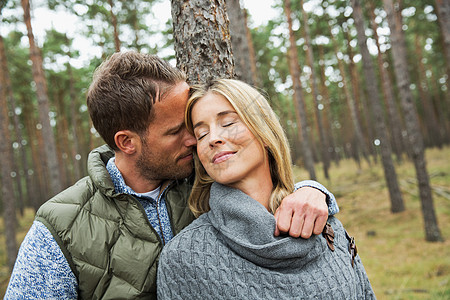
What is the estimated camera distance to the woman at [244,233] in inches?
56.6

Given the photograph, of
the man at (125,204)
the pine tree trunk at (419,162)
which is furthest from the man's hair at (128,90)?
the pine tree trunk at (419,162)

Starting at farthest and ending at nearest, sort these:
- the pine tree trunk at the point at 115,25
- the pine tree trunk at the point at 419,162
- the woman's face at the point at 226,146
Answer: the pine tree trunk at the point at 115,25 < the pine tree trunk at the point at 419,162 < the woman's face at the point at 226,146

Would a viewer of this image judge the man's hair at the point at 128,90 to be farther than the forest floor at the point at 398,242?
No

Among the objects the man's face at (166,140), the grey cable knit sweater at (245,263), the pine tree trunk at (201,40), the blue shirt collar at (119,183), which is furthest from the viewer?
the pine tree trunk at (201,40)

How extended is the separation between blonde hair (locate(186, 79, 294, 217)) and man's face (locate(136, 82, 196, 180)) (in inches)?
3.2

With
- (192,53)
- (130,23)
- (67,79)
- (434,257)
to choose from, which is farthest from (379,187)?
(67,79)

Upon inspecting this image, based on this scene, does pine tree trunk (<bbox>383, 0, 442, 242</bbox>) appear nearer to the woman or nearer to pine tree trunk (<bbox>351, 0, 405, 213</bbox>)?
pine tree trunk (<bbox>351, 0, 405, 213</bbox>)

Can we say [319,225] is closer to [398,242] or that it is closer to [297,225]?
[297,225]

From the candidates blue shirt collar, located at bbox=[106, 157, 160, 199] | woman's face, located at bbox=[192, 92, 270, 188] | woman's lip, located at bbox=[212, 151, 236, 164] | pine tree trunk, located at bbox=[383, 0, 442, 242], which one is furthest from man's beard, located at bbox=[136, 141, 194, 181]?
pine tree trunk, located at bbox=[383, 0, 442, 242]

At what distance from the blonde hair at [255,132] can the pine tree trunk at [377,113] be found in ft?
27.3

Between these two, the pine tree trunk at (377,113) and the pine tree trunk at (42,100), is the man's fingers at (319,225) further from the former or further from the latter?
the pine tree trunk at (42,100)

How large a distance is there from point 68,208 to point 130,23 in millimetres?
13161

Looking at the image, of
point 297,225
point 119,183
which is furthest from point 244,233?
point 119,183

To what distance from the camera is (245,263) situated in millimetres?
1462
